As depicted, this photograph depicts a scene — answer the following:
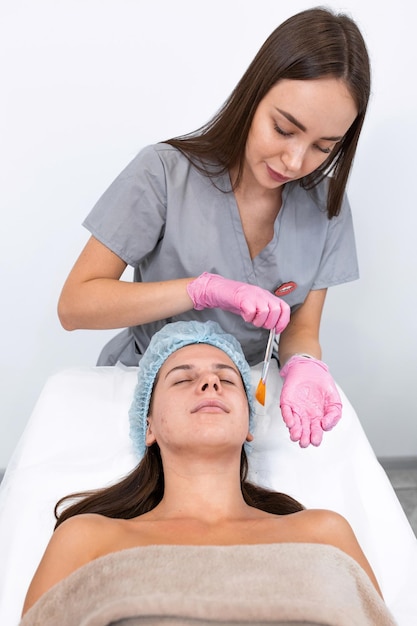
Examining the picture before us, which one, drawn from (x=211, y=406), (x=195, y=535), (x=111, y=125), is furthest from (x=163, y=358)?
(x=111, y=125)

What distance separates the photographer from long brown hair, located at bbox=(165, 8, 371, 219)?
1.47 metres

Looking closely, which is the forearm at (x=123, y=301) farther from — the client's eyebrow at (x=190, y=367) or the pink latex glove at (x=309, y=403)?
the pink latex glove at (x=309, y=403)

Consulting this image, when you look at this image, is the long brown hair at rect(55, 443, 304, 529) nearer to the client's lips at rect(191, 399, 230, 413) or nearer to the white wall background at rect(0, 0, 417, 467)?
the client's lips at rect(191, 399, 230, 413)

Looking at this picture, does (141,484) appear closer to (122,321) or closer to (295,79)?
(122,321)

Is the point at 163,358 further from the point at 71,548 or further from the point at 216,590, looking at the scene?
the point at 216,590

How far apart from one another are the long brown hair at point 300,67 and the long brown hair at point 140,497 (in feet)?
2.20

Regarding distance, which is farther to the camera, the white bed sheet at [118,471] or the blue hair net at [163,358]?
the blue hair net at [163,358]

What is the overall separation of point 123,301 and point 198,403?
0.91ft

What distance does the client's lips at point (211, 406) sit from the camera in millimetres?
1479

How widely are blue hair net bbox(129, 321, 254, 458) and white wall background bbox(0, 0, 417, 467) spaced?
56 cm

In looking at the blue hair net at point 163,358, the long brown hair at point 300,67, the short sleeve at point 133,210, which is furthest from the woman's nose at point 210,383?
the long brown hair at point 300,67

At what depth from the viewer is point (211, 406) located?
1487mm

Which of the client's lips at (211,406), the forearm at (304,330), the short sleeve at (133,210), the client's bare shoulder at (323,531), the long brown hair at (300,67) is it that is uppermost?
the long brown hair at (300,67)

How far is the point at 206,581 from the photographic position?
3.90 feet
